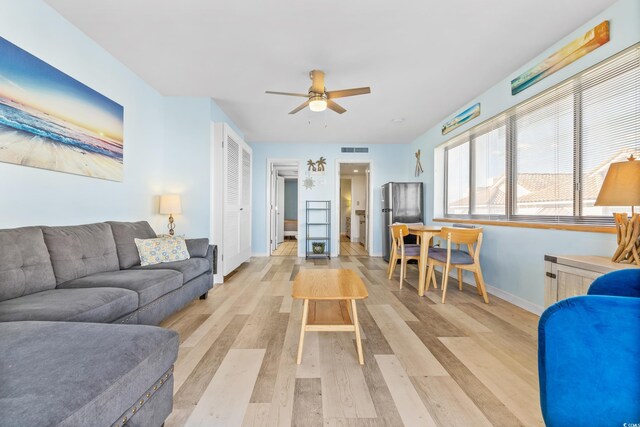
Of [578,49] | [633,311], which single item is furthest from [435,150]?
[633,311]

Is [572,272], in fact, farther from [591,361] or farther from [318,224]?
[318,224]

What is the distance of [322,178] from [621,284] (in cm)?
527

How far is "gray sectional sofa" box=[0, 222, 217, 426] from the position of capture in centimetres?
76

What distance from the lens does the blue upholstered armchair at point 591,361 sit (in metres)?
0.72

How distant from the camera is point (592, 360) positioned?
74cm

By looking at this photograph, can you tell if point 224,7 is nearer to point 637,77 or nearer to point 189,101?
point 189,101

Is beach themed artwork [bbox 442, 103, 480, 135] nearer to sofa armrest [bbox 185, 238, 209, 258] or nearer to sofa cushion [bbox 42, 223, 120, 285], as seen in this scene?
sofa armrest [bbox 185, 238, 209, 258]

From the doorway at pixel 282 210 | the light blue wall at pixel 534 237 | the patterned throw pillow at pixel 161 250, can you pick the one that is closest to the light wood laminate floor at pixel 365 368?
the light blue wall at pixel 534 237

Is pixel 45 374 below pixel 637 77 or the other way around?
below

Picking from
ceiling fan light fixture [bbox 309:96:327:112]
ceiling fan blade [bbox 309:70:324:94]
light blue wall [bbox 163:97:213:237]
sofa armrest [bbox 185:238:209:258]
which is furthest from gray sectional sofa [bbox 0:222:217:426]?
ceiling fan blade [bbox 309:70:324:94]

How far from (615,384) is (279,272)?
4068 mm

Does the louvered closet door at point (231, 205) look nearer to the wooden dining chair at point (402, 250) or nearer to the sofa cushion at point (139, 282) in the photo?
the sofa cushion at point (139, 282)

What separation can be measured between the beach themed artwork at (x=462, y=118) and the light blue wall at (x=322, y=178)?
1.55 m

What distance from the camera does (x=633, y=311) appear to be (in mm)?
708
